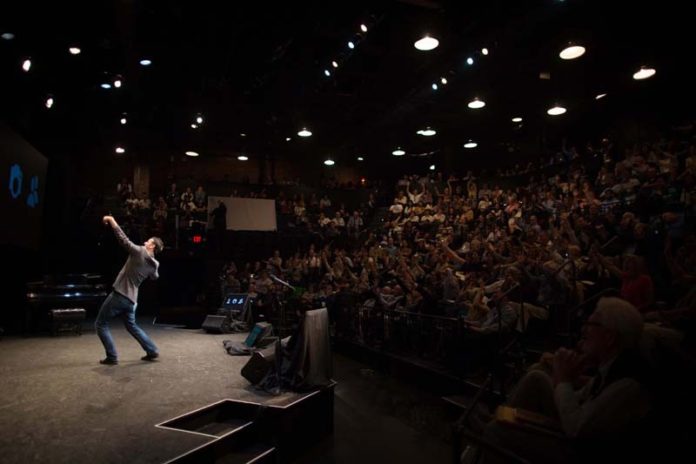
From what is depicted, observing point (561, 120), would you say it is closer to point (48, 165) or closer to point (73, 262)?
point (48, 165)

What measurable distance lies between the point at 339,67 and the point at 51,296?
293 inches

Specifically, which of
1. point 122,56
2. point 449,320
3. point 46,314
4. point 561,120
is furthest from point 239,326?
point 561,120

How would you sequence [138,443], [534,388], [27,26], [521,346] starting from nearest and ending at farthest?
[534,388]
[138,443]
[521,346]
[27,26]

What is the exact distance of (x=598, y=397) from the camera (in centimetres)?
205

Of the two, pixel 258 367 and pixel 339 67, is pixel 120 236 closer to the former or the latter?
pixel 258 367

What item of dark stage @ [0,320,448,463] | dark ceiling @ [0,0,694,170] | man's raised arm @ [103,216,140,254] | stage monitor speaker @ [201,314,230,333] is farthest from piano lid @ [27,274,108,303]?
man's raised arm @ [103,216,140,254]

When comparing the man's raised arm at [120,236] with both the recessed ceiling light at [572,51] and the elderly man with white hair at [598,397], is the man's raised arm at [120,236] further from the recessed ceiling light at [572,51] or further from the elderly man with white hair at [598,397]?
the recessed ceiling light at [572,51]

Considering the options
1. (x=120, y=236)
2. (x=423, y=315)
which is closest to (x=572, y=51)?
(x=423, y=315)

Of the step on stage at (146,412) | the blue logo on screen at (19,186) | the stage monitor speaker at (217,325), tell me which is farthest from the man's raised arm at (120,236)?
the stage monitor speaker at (217,325)

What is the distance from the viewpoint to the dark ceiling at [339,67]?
25.0 ft

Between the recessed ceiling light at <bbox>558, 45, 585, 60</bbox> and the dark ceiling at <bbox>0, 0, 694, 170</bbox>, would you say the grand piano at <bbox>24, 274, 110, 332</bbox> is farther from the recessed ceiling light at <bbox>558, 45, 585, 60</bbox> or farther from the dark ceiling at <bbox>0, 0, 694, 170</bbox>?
the recessed ceiling light at <bbox>558, 45, 585, 60</bbox>

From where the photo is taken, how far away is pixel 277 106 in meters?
13.8

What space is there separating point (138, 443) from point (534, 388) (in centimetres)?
274

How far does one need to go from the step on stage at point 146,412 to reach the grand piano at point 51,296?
223cm
